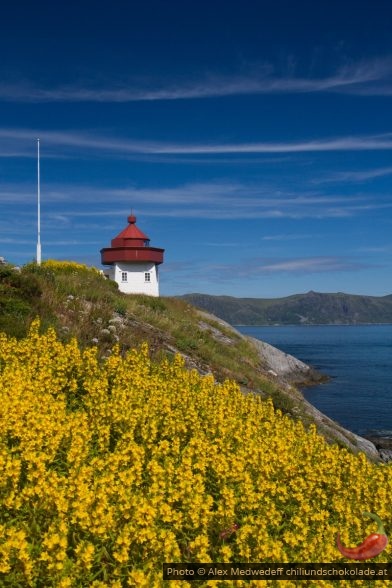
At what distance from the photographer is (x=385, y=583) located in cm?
657

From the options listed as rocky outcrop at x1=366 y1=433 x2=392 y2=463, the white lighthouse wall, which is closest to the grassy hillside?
rocky outcrop at x1=366 y1=433 x2=392 y2=463

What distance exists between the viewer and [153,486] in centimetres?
691

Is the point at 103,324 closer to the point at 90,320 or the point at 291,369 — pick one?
the point at 90,320

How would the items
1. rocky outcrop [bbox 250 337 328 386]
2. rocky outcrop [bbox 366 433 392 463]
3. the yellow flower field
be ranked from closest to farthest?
the yellow flower field → rocky outcrop [bbox 366 433 392 463] → rocky outcrop [bbox 250 337 328 386]

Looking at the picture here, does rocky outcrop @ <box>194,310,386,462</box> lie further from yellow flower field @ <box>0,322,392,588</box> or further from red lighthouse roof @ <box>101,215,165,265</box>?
yellow flower field @ <box>0,322,392,588</box>

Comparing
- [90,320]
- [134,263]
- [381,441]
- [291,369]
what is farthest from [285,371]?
[90,320]

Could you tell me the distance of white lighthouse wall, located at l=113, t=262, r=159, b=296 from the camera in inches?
1978

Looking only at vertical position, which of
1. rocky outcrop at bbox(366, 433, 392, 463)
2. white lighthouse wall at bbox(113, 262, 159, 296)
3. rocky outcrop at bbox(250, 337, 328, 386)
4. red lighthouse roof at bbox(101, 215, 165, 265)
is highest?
red lighthouse roof at bbox(101, 215, 165, 265)

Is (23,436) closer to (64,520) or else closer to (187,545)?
(64,520)

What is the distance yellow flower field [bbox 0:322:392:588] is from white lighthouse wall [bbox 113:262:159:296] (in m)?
37.4

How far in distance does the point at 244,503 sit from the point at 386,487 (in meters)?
3.13

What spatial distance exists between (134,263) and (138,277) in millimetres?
1416

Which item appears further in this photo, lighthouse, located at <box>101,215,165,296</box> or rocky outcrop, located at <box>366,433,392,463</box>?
lighthouse, located at <box>101,215,165,296</box>

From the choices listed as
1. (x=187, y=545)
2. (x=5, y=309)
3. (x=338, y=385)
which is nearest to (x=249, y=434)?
(x=187, y=545)
